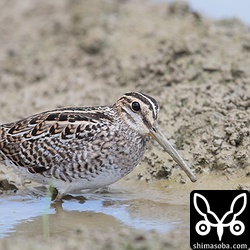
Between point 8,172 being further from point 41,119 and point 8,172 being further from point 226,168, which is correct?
point 226,168

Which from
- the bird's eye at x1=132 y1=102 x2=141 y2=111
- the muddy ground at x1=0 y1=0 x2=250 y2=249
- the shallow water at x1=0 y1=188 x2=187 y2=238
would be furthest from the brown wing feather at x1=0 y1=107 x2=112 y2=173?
the muddy ground at x1=0 y1=0 x2=250 y2=249

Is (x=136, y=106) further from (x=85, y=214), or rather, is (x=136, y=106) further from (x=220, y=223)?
(x=220, y=223)

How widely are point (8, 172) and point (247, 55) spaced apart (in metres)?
3.35

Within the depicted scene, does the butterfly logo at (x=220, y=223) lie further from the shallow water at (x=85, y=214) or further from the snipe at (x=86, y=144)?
the snipe at (x=86, y=144)

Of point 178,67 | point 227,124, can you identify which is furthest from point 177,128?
point 178,67

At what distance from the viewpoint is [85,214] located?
7938 millimetres

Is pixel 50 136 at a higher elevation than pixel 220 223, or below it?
higher

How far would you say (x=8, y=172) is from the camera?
365 inches

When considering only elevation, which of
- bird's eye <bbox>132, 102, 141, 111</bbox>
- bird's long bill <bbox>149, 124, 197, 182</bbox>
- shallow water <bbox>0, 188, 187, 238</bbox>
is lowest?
shallow water <bbox>0, 188, 187, 238</bbox>

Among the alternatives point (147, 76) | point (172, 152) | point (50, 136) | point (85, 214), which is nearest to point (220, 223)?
point (172, 152)

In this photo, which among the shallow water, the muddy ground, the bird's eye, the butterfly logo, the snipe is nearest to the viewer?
the butterfly logo

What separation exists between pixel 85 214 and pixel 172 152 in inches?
40.0

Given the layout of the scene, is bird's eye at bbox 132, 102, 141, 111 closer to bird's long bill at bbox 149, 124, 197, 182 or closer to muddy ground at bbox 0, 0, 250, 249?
bird's long bill at bbox 149, 124, 197, 182

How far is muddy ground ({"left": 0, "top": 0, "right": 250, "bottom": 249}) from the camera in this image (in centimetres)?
845
